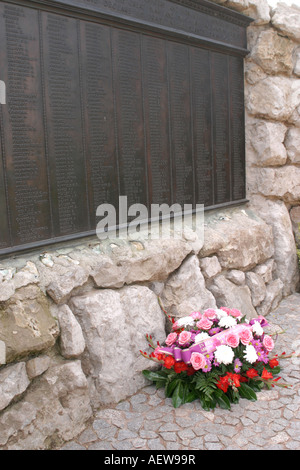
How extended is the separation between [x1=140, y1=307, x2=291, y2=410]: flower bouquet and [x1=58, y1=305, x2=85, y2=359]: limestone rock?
23.5 inches

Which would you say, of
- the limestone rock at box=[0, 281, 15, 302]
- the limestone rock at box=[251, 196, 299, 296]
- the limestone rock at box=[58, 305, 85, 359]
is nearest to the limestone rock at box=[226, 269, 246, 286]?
the limestone rock at box=[251, 196, 299, 296]

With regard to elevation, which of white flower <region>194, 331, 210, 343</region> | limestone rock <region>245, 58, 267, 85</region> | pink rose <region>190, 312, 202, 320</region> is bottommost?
white flower <region>194, 331, 210, 343</region>

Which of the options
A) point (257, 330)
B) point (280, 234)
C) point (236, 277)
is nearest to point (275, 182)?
point (280, 234)

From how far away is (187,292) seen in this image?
161 inches

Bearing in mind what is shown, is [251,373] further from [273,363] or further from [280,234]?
[280,234]

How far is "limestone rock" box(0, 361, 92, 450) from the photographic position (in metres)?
2.72

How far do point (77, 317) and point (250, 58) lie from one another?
3.63m

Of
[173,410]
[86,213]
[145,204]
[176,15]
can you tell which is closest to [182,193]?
[145,204]

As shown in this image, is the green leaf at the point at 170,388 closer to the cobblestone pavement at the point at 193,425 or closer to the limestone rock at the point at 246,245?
the cobblestone pavement at the point at 193,425

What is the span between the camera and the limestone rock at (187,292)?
3.98 m

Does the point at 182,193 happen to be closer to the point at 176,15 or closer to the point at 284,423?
the point at 176,15

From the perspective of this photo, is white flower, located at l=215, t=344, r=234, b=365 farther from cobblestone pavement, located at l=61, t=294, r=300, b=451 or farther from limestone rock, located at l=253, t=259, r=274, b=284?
limestone rock, located at l=253, t=259, r=274, b=284

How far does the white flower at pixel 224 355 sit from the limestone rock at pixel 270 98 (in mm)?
2986

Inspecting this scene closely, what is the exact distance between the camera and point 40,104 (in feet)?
10.5
